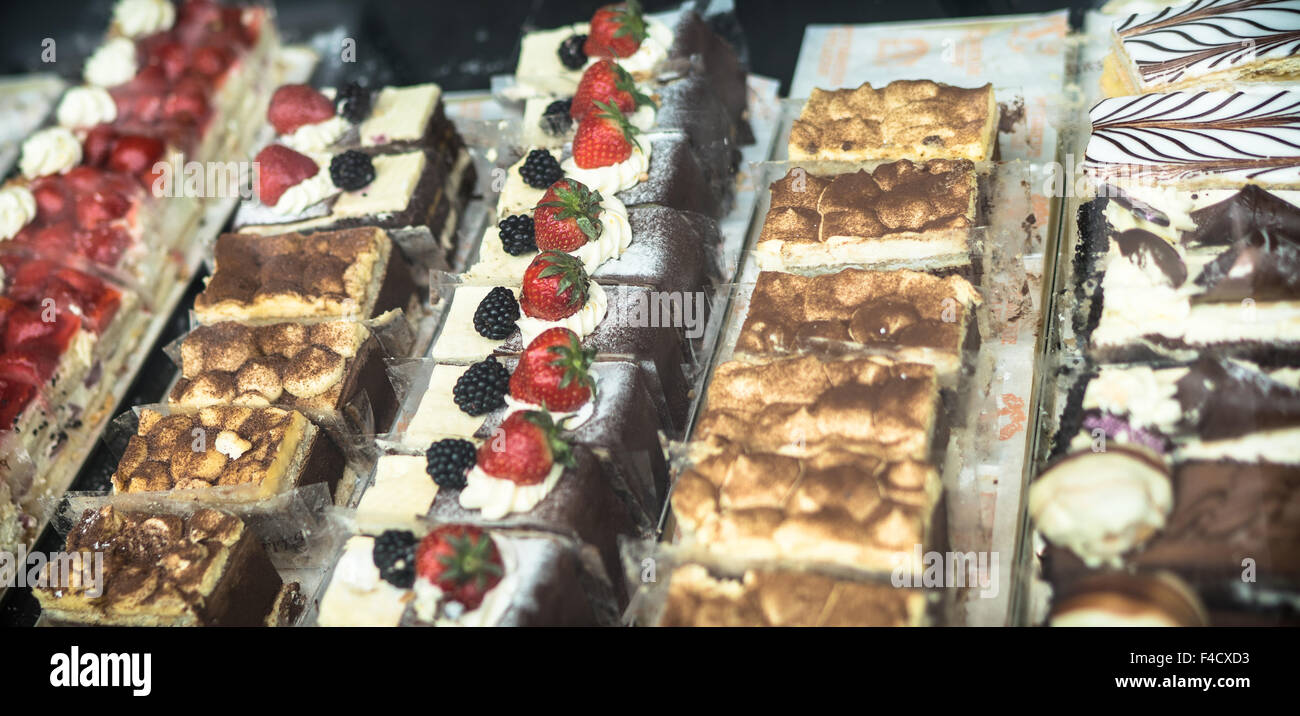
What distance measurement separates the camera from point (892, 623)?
10.1 feet

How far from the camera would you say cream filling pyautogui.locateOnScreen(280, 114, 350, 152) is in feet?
18.1

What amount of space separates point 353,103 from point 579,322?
222 centimetres

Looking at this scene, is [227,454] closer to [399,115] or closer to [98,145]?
[399,115]

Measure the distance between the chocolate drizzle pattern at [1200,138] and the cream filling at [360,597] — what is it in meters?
3.13

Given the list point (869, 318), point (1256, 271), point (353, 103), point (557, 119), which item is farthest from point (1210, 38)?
point (353, 103)

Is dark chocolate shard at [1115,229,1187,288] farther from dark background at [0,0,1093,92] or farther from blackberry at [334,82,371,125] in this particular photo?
blackberry at [334,82,371,125]

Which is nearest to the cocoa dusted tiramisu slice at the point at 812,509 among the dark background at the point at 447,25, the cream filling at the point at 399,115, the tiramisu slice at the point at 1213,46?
the tiramisu slice at the point at 1213,46

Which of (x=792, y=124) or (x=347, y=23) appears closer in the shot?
(x=792, y=124)

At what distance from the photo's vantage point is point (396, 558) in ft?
11.4

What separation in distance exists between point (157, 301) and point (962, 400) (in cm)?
426

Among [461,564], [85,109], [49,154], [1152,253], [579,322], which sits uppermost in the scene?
[85,109]

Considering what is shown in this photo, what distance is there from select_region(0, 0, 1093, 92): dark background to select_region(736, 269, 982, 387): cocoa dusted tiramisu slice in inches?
99.3
